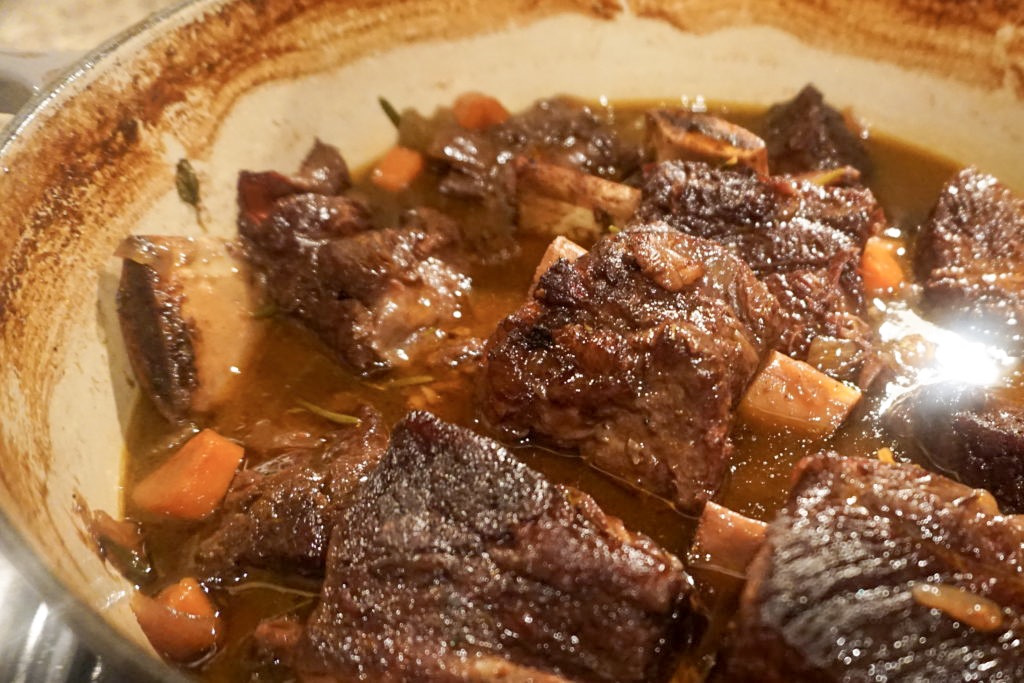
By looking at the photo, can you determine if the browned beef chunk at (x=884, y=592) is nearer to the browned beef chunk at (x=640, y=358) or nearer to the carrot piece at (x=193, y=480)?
the browned beef chunk at (x=640, y=358)

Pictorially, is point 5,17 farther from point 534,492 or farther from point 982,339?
point 982,339

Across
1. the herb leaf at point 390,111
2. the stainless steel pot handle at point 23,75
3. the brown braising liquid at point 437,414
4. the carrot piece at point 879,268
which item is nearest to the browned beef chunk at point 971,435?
the brown braising liquid at point 437,414

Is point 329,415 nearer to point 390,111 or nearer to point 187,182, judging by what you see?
point 187,182

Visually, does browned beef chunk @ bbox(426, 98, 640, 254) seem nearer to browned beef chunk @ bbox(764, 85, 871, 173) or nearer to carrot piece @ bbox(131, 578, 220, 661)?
browned beef chunk @ bbox(764, 85, 871, 173)

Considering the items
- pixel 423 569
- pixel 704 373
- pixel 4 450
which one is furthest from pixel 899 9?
pixel 4 450

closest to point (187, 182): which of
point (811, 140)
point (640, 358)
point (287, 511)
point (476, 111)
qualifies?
point (476, 111)
